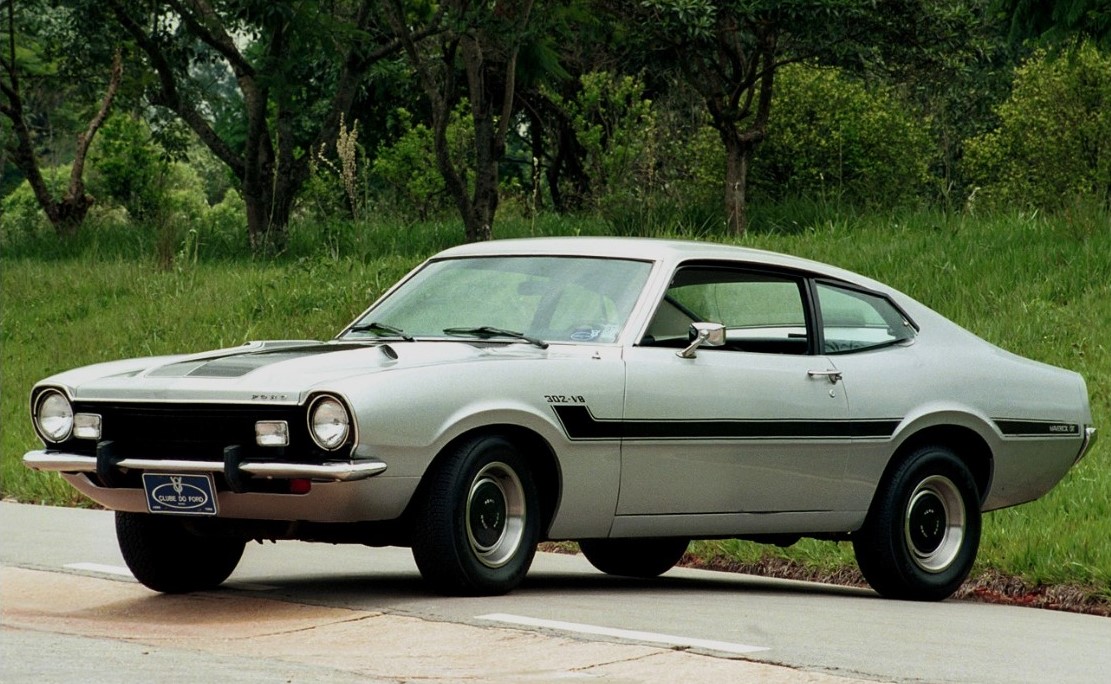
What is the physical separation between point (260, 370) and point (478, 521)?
100cm

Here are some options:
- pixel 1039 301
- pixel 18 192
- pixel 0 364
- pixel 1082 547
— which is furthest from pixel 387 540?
pixel 18 192

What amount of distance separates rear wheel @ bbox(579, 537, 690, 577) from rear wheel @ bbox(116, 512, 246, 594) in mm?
2068

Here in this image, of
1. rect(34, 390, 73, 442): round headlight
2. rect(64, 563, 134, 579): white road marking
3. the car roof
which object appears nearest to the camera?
rect(34, 390, 73, 442): round headlight

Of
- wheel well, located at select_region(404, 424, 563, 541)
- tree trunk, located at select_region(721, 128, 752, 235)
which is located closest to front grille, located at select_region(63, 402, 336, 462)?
wheel well, located at select_region(404, 424, 563, 541)

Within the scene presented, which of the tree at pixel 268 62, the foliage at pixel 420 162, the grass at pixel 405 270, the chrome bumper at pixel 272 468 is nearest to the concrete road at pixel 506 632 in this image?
the chrome bumper at pixel 272 468

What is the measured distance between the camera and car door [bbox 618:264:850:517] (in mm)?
7523

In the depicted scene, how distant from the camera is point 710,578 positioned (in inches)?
375

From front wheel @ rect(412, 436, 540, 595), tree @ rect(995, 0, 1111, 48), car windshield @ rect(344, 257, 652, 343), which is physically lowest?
front wheel @ rect(412, 436, 540, 595)

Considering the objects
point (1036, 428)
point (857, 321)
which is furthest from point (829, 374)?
point (1036, 428)

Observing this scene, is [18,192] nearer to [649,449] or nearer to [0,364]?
[0,364]

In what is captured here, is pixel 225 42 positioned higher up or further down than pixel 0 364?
higher up

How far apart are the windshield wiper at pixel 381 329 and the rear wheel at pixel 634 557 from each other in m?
1.79

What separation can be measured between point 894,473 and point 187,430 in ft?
11.2

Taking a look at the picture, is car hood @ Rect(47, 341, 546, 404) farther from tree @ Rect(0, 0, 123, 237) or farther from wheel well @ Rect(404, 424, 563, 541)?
tree @ Rect(0, 0, 123, 237)
